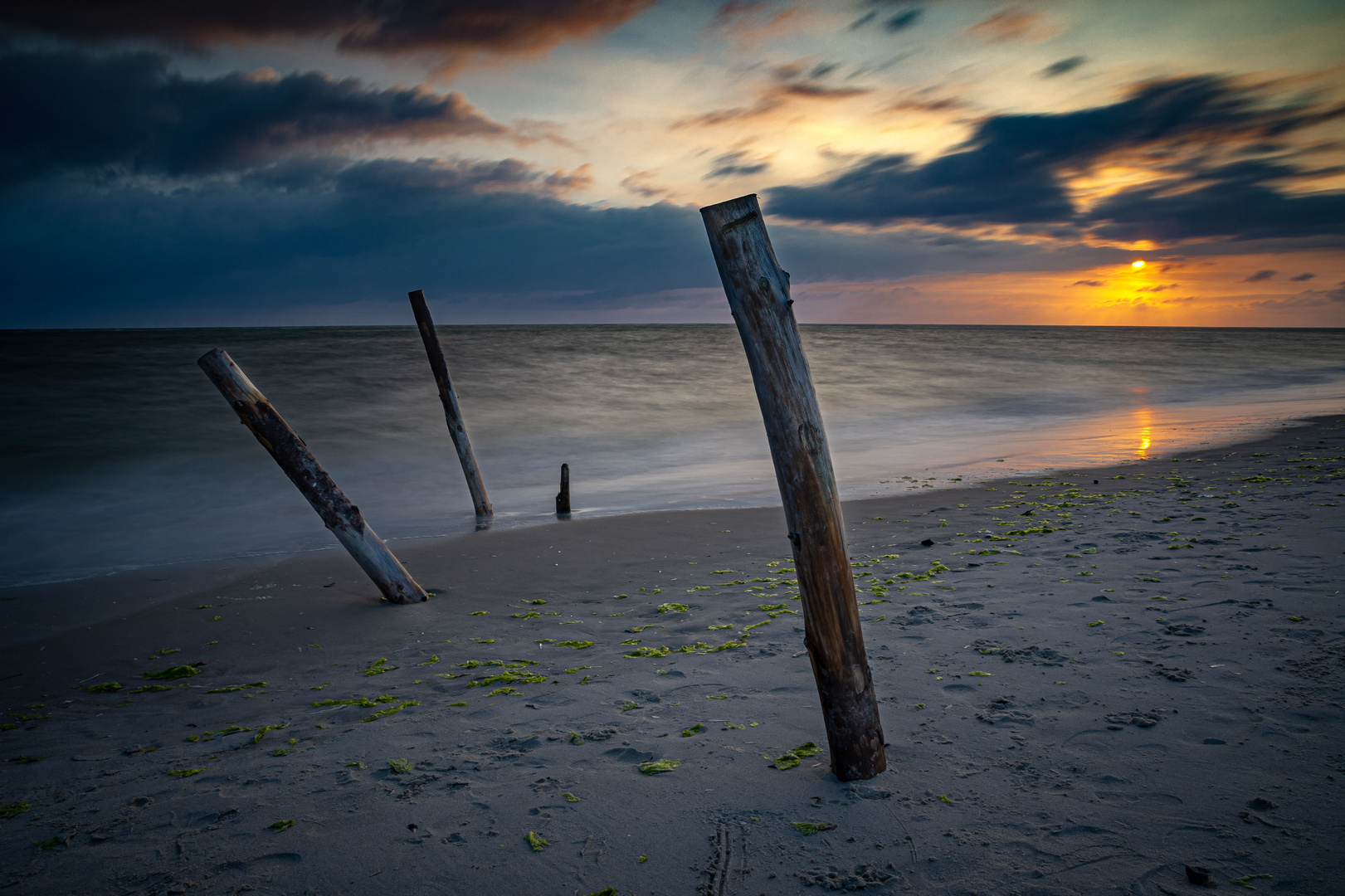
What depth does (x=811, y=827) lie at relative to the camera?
2857 mm

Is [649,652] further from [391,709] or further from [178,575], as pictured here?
[178,575]

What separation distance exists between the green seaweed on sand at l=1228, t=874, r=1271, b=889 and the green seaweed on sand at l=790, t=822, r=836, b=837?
134 centimetres

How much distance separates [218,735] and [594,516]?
21.9 feet

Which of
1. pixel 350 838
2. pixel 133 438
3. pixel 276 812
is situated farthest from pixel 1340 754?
pixel 133 438

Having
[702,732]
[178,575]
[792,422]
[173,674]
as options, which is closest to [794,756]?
[702,732]

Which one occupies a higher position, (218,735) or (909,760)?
(218,735)


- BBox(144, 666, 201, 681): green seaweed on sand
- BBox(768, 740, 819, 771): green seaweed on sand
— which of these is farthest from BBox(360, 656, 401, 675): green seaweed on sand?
BBox(768, 740, 819, 771): green seaweed on sand

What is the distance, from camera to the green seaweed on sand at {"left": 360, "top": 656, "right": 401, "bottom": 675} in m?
4.95

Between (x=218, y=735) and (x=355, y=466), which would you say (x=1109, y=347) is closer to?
(x=355, y=466)

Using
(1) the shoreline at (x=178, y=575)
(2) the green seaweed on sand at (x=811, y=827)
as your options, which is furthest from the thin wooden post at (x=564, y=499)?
(2) the green seaweed on sand at (x=811, y=827)

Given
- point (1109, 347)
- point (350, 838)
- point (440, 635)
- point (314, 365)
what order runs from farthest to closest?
point (1109, 347)
point (314, 365)
point (440, 635)
point (350, 838)

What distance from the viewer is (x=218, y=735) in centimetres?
404

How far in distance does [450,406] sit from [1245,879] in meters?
10.6

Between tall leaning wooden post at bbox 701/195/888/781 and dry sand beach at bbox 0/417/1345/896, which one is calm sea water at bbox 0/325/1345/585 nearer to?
dry sand beach at bbox 0/417/1345/896
